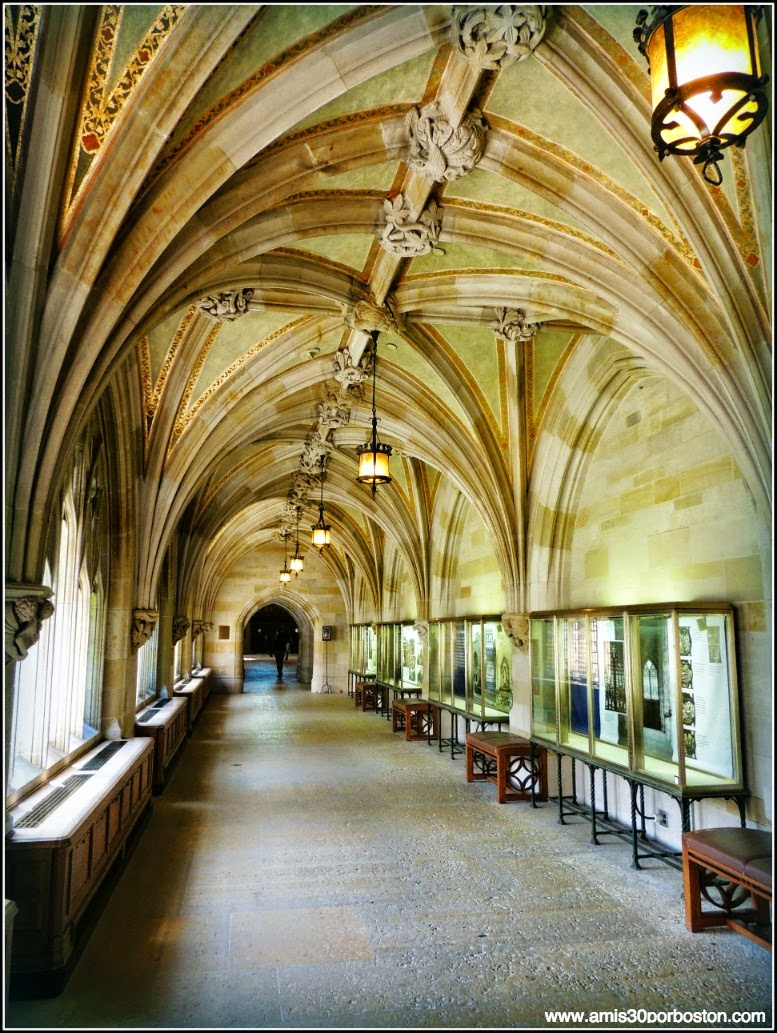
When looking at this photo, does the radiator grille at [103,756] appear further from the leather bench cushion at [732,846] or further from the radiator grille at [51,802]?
the leather bench cushion at [732,846]

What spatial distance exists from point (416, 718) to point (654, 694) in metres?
7.55

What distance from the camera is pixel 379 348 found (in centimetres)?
832

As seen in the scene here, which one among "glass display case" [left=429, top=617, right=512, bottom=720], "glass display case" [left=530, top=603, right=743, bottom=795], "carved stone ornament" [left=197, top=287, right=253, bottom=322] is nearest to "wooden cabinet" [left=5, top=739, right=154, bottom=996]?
"carved stone ornament" [left=197, top=287, right=253, bottom=322]

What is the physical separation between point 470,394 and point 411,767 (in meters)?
5.31

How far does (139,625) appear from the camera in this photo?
7.57m

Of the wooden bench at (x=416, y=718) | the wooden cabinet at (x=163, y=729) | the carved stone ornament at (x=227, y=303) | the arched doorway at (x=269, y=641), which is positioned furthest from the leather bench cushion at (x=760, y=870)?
the arched doorway at (x=269, y=641)

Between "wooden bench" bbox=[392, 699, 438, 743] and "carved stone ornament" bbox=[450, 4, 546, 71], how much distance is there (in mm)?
10454

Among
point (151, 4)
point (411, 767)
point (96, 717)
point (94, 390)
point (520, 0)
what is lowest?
point (411, 767)

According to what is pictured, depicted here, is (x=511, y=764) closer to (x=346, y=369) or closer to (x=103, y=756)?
(x=103, y=756)

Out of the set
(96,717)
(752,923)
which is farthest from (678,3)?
(96,717)

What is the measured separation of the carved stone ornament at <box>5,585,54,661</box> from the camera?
3.19 metres

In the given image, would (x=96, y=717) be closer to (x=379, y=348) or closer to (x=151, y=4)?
(x=379, y=348)

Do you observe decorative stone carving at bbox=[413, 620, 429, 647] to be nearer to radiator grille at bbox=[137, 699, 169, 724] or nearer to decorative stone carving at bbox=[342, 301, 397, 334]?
radiator grille at bbox=[137, 699, 169, 724]

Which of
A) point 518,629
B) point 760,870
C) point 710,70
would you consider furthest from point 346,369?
point 760,870
